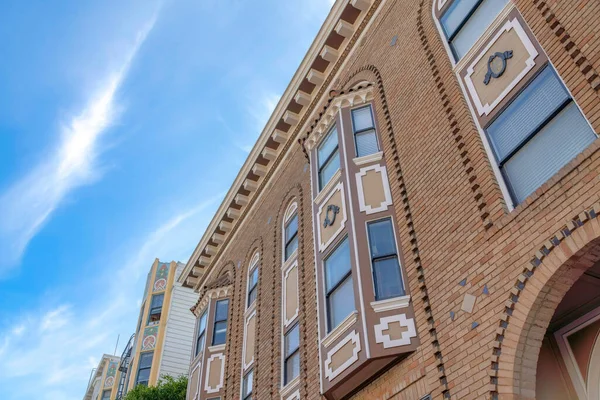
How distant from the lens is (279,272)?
14.7m

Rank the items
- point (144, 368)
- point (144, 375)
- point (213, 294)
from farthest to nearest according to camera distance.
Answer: point (144, 368) → point (144, 375) → point (213, 294)

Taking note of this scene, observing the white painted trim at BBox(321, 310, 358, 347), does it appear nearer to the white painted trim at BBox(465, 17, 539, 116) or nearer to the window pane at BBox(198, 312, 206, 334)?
the white painted trim at BBox(465, 17, 539, 116)

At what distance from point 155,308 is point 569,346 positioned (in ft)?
113

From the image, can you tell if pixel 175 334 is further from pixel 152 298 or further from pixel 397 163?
pixel 397 163

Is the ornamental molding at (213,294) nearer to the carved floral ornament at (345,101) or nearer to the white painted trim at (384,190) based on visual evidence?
the carved floral ornament at (345,101)

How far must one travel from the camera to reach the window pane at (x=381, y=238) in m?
9.62

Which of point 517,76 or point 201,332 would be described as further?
point 201,332

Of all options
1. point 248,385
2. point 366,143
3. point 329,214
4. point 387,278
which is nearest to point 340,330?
point 387,278

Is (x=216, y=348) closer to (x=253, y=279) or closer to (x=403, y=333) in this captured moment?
(x=253, y=279)

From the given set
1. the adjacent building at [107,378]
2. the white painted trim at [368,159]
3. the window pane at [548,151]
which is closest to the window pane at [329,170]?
the white painted trim at [368,159]

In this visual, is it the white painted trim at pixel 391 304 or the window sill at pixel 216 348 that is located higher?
the window sill at pixel 216 348

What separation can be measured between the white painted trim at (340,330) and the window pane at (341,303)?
0.85ft

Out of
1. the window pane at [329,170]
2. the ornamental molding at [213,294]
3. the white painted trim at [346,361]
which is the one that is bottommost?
the white painted trim at [346,361]

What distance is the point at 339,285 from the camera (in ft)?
33.7
